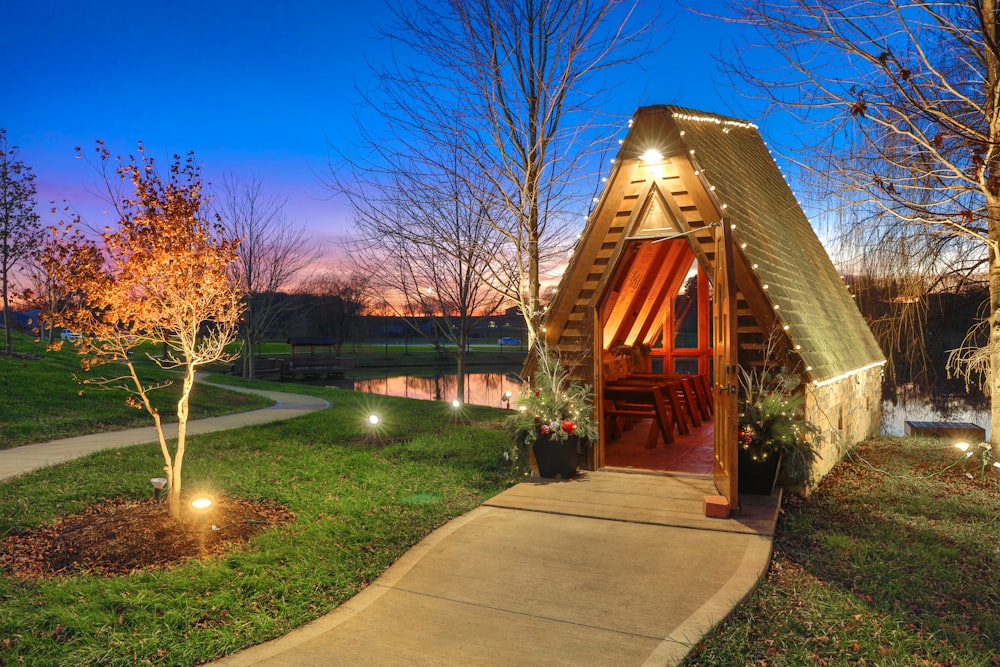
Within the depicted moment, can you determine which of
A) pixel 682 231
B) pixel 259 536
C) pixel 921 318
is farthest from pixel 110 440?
pixel 921 318

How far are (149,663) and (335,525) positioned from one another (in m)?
2.21

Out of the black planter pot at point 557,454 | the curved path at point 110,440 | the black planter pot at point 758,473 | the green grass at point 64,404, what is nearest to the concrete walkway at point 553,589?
the black planter pot at point 758,473

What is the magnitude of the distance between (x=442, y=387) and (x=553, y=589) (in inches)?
1089

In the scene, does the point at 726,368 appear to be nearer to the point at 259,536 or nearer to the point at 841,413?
the point at 841,413

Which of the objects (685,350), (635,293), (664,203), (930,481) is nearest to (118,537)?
(664,203)

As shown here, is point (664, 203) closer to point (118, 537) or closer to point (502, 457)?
point (502, 457)

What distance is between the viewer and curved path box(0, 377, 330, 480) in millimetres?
8227

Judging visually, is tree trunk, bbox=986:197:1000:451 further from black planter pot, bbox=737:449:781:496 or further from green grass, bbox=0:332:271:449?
green grass, bbox=0:332:271:449

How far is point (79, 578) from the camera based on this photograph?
14.4ft

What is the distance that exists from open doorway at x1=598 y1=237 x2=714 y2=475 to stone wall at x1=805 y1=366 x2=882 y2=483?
1215 mm

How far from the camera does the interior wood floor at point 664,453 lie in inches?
290

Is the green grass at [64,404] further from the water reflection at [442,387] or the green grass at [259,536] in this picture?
the water reflection at [442,387]

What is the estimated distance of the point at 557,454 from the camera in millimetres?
6684

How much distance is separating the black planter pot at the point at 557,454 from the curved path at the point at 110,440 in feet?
19.4
